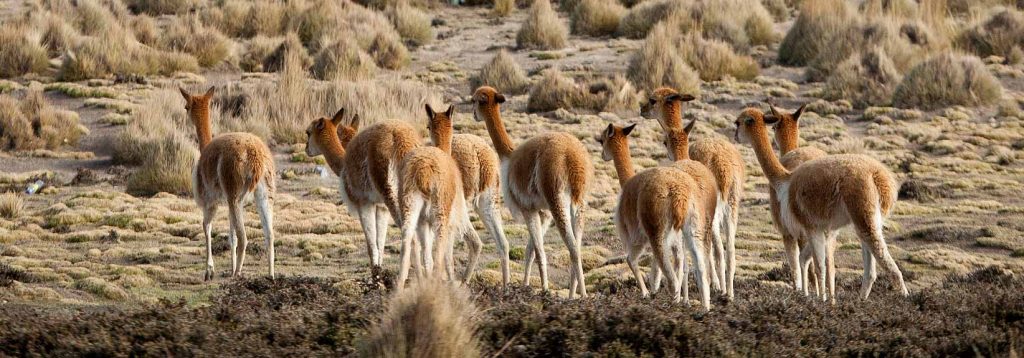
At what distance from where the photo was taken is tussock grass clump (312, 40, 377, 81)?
77.6 ft

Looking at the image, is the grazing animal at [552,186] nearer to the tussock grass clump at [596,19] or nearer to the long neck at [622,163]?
the long neck at [622,163]

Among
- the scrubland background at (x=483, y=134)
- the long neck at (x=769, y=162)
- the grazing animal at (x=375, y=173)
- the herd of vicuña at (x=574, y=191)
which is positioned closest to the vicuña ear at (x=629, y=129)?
the herd of vicuña at (x=574, y=191)

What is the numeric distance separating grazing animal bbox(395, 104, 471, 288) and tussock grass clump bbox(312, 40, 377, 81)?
1317cm

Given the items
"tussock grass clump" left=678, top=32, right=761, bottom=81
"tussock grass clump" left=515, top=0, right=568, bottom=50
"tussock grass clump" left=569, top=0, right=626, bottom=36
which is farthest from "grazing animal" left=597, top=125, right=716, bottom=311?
"tussock grass clump" left=569, top=0, right=626, bottom=36

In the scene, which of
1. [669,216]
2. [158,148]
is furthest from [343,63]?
[669,216]

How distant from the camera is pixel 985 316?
376 inches

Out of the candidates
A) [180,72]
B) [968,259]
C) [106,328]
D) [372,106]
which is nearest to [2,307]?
[106,328]

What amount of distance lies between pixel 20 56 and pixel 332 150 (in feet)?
43.5

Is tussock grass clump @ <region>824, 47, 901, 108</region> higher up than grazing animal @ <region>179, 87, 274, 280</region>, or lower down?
lower down

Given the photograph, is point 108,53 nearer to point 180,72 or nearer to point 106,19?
point 180,72

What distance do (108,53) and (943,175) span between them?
44.6 ft

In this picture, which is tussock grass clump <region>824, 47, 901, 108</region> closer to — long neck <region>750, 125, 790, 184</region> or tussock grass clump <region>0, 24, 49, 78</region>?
long neck <region>750, 125, 790, 184</region>

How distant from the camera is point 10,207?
1543 cm

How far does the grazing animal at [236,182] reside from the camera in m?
12.2
